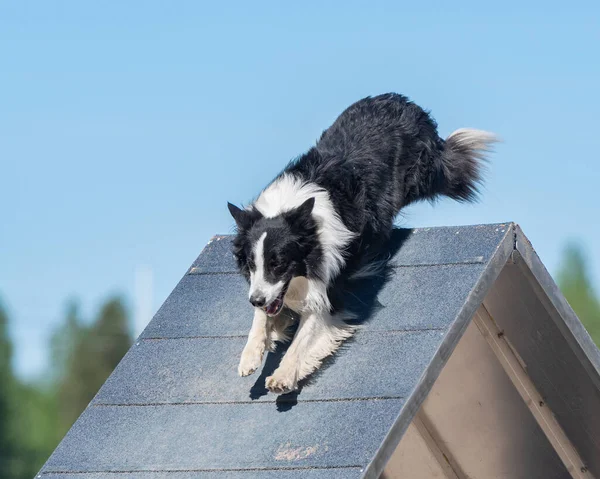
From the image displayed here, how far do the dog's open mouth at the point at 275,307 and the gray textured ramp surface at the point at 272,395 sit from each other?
293 mm

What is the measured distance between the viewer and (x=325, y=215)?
17.5 feet

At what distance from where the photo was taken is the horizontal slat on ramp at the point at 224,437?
14.3 ft

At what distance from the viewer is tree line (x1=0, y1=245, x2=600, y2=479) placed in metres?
36.1

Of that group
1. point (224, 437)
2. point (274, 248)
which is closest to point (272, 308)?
point (274, 248)

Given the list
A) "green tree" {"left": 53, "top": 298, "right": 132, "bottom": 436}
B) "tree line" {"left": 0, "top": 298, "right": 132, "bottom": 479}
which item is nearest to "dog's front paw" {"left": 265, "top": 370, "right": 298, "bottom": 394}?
"tree line" {"left": 0, "top": 298, "right": 132, "bottom": 479}

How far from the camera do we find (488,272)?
4.96 m

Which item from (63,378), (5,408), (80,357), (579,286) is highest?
(579,286)

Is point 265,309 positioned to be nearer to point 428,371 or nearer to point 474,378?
point 428,371

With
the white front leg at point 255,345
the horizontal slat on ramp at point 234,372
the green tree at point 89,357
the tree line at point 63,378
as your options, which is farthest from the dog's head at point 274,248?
the green tree at point 89,357

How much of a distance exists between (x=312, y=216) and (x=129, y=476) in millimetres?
1549

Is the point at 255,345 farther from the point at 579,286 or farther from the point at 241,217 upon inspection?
the point at 579,286

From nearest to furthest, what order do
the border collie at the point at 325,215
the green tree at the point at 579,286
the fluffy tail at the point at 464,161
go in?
the border collie at the point at 325,215, the fluffy tail at the point at 464,161, the green tree at the point at 579,286

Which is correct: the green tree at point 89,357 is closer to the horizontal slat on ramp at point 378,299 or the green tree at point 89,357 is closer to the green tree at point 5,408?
the green tree at point 5,408

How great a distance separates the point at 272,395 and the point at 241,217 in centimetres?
94
